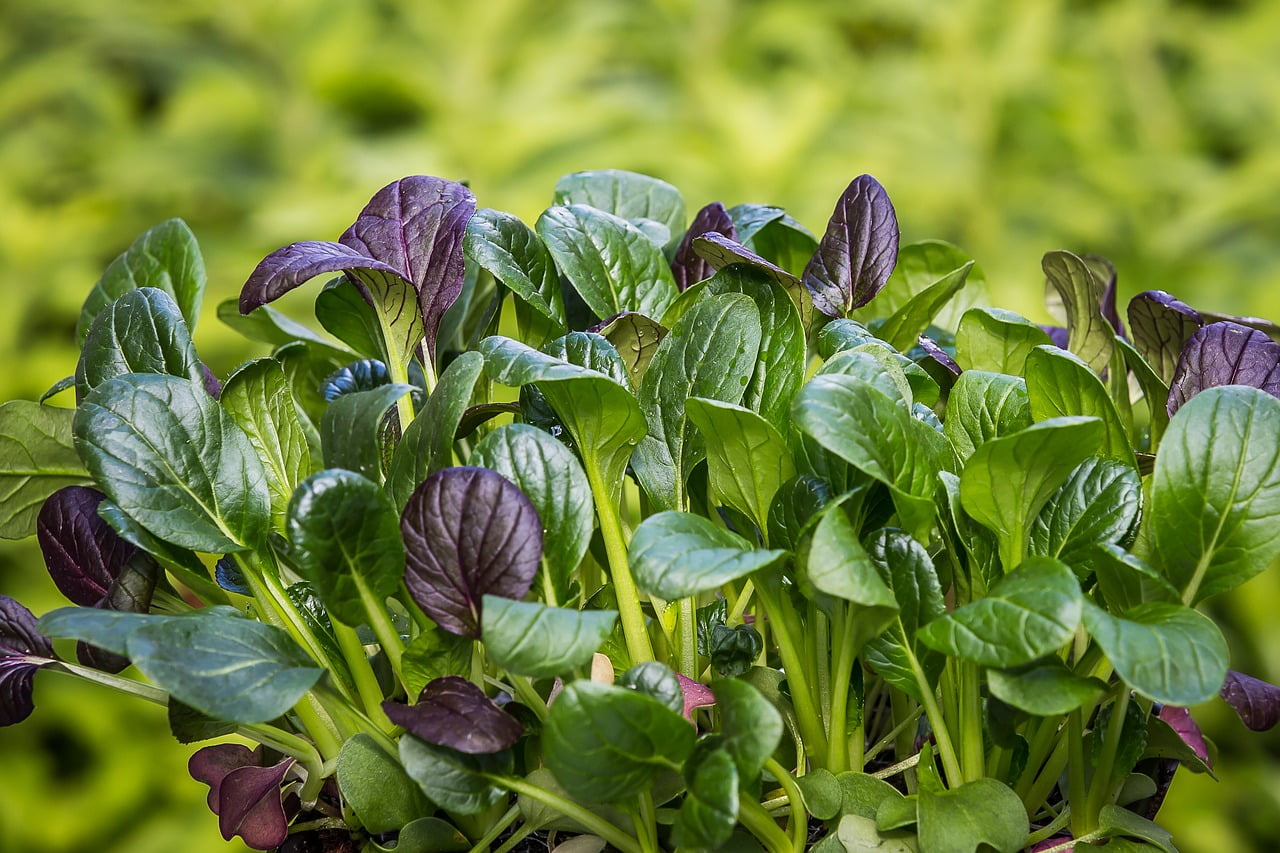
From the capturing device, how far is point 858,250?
0.47 meters

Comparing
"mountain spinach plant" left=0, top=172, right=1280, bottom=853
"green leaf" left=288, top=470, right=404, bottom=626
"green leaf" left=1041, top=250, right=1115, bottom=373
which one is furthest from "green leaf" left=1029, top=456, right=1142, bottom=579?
"green leaf" left=288, top=470, right=404, bottom=626

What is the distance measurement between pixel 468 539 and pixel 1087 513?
21cm

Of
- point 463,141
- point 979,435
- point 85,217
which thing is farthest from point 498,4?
point 979,435

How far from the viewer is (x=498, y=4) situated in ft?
4.86

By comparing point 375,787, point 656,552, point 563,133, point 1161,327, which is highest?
point 563,133

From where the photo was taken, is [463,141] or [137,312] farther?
[463,141]

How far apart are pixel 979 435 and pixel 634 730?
0.56 feet

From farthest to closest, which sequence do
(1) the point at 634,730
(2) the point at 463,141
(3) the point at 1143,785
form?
(2) the point at 463,141 < (3) the point at 1143,785 < (1) the point at 634,730

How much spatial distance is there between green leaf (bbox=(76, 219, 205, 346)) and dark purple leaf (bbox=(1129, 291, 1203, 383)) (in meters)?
0.40

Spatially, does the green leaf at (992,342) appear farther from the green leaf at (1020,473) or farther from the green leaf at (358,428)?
the green leaf at (358,428)

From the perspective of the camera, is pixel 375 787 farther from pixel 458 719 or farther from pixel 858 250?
pixel 858 250

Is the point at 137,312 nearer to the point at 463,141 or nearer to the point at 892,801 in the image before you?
the point at 892,801

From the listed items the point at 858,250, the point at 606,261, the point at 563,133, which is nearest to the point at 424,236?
the point at 606,261

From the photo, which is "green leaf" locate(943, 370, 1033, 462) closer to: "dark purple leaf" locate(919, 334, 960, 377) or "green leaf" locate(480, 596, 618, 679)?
"dark purple leaf" locate(919, 334, 960, 377)
